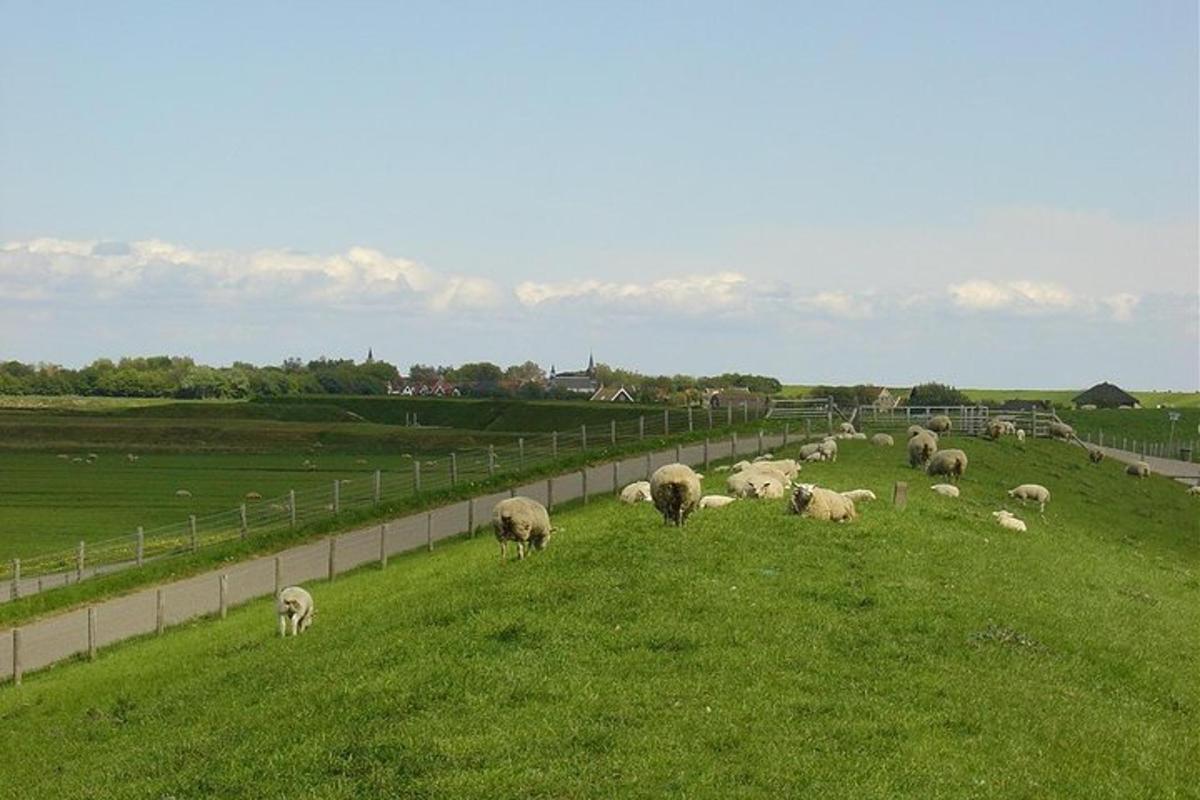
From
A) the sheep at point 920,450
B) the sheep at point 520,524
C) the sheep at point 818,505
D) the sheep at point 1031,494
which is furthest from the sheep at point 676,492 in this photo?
the sheep at point 920,450

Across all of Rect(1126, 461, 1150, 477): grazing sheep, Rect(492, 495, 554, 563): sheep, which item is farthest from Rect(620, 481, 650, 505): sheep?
Rect(1126, 461, 1150, 477): grazing sheep

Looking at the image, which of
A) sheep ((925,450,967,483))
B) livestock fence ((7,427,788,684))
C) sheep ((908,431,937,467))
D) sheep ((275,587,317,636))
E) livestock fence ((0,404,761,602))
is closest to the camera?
sheep ((275,587,317,636))

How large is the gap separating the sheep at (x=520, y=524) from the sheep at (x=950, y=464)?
24.3m

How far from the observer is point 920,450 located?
2264 inches

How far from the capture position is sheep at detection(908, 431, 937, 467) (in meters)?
57.5

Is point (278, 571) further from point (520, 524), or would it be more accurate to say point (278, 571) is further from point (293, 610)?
point (520, 524)

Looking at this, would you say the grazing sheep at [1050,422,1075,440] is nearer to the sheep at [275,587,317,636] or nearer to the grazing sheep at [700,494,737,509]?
the grazing sheep at [700,494,737,509]

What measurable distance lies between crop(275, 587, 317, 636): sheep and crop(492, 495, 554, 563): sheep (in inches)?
189

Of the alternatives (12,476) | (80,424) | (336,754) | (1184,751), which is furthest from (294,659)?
(80,424)

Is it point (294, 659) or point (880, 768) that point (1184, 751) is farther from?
point (294, 659)

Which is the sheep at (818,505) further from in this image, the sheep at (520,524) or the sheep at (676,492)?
the sheep at (520,524)

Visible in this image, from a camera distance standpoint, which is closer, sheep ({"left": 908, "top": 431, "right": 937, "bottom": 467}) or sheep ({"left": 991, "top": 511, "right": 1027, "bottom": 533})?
sheep ({"left": 991, "top": 511, "right": 1027, "bottom": 533})

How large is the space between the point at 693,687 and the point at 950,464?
118 ft

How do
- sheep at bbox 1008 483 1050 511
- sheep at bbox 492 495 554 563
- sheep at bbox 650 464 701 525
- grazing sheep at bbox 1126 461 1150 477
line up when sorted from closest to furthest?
sheep at bbox 650 464 701 525 < sheep at bbox 492 495 554 563 < sheep at bbox 1008 483 1050 511 < grazing sheep at bbox 1126 461 1150 477
